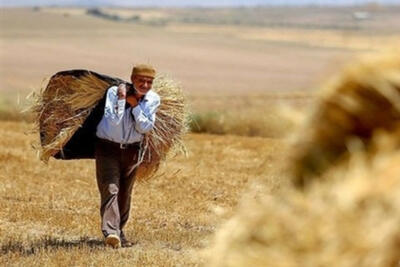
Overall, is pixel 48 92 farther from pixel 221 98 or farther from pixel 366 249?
pixel 221 98

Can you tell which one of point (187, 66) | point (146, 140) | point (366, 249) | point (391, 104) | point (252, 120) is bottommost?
point (187, 66)

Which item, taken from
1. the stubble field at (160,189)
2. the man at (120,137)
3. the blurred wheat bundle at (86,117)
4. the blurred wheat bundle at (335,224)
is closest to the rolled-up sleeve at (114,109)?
the man at (120,137)

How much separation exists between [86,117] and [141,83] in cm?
80

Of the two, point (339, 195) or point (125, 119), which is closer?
point (339, 195)

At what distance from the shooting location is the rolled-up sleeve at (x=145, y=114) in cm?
861

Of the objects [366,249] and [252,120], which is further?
[252,120]

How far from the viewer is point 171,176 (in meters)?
14.2

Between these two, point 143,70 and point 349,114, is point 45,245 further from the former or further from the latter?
point 349,114

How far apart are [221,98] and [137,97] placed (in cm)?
3060

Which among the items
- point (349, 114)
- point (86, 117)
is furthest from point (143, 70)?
point (349, 114)

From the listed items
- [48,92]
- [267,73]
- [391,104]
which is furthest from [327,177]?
[267,73]

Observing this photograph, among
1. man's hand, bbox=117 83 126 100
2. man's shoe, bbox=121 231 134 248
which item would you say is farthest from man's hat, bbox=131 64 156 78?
man's shoe, bbox=121 231 134 248

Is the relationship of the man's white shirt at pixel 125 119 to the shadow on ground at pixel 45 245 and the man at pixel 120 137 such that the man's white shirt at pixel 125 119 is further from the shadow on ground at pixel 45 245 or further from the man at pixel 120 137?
the shadow on ground at pixel 45 245

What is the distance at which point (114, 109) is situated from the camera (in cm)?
865
